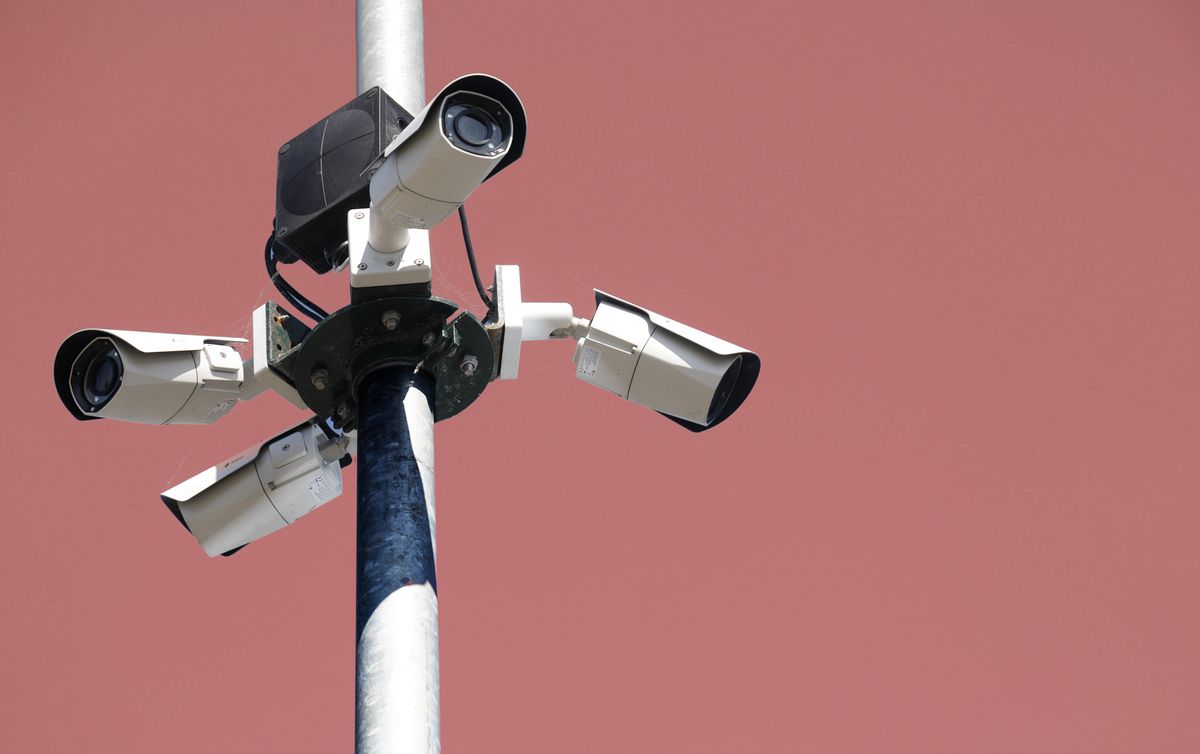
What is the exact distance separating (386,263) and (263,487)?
36.6 inches

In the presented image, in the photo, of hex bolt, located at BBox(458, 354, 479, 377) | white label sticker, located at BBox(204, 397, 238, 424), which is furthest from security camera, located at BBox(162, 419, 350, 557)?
hex bolt, located at BBox(458, 354, 479, 377)

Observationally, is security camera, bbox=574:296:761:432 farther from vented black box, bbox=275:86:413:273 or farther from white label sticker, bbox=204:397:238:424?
white label sticker, bbox=204:397:238:424

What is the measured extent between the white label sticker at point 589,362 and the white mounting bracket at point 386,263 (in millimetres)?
622

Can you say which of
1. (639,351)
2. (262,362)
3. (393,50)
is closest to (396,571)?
(262,362)

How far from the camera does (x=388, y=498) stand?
3.84 meters

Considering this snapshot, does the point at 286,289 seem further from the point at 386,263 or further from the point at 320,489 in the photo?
the point at 386,263

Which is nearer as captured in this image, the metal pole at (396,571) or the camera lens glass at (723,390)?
the metal pole at (396,571)

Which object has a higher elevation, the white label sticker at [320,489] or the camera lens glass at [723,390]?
the camera lens glass at [723,390]

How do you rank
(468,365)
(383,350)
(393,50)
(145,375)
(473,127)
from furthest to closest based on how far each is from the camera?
(393,50), (145,375), (468,365), (383,350), (473,127)

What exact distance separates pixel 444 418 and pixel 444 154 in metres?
1.12

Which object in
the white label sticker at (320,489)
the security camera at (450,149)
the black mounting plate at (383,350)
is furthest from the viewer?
the white label sticker at (320,489)

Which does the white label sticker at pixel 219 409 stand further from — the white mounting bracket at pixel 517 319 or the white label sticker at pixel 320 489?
the white mounting bracket at pixel 517 319

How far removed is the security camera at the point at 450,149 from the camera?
3588 mm

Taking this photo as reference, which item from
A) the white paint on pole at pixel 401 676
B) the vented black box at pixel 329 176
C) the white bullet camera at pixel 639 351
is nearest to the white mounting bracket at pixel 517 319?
the white bullet camera at pixel 639 351
